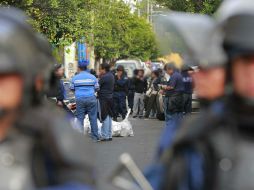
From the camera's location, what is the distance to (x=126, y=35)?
63.7 meters

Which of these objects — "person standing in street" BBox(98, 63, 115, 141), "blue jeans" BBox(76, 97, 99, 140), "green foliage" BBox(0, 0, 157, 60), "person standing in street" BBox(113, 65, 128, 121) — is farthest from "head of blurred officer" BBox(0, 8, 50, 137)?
Answer: "person standing in street" BBox(113, 65, 128, 121)

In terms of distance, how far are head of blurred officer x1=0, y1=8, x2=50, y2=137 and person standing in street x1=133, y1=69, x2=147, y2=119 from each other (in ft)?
78.3

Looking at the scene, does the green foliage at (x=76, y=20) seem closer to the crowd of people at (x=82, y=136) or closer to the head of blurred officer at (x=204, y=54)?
the head of blurred officer at (x=204, y=54)

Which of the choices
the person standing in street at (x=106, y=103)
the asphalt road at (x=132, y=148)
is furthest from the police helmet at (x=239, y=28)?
the person standing in street at (x=106, y=103)

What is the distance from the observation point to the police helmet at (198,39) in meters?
3.13

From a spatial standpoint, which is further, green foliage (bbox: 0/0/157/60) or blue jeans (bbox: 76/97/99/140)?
green foliage (bbox: 0/0/157/60)

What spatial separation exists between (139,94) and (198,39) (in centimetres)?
2371

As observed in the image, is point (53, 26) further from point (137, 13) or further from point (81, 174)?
point (137, 13)

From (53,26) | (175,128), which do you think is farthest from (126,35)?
(175,128)

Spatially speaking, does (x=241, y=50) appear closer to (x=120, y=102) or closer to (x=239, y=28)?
(x=239, y=28)

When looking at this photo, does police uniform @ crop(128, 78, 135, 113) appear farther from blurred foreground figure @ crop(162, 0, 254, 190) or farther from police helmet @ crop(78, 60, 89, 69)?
blurred foreground figure @ crop(162, 0, 254, 190)

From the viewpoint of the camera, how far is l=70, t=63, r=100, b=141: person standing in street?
15.0 metres

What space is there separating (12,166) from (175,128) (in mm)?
822

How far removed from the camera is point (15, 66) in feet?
9.16
